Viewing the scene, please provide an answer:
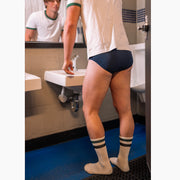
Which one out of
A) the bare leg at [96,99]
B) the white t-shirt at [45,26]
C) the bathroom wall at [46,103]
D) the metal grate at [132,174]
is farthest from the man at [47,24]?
the metal grate at [132,174]

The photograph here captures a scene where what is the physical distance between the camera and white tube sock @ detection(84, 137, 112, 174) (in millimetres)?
1301

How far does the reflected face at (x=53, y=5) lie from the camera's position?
1.81m

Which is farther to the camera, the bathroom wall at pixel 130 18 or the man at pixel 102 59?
the bathroom wall at pixel 130 18

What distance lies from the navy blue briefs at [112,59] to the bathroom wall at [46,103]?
0.73 metres

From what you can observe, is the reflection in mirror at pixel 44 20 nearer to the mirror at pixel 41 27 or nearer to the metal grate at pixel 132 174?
the mirror at pixel 41 27

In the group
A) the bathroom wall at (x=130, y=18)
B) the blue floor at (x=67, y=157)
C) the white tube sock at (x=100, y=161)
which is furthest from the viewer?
the bathroom wall at (x=130, y=18)

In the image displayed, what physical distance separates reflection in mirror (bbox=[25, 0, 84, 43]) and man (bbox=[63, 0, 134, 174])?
2.06 ft

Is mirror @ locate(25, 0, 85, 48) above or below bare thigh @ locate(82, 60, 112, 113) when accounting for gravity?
above

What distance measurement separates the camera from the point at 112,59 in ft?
4.00

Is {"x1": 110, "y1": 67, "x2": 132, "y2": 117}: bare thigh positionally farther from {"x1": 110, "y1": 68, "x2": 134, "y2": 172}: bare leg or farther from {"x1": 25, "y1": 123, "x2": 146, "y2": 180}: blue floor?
{"x1": 25, "y1": 123, "x2": 146, "y2": 180}: blue floor

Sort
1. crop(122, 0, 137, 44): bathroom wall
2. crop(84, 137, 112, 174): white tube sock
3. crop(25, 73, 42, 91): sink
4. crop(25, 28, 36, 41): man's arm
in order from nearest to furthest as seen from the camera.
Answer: crop(25, 73, 42, 91): sink
crop(84, 137, 112, 174): white tube sock
crop(25, 28, 36, 41): man's arm
crop(122, 0, 137, 44): bathroom wall

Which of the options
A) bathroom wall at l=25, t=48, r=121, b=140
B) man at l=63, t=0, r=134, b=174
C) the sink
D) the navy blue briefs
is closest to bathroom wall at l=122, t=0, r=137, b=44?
bathroom wall at l=25, t=48, r=121, b=140

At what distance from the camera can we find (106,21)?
1.22m

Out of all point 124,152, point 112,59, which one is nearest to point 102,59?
point 112,59
